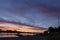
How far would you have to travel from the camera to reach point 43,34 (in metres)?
25.3

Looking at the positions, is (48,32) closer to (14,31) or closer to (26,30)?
(26,30)

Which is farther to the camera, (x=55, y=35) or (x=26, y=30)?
(x=55, y=35)

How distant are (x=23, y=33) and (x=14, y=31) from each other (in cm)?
157

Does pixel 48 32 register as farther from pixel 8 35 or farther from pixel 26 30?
pixel 8 35

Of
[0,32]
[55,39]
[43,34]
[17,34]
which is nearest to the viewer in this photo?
[0,32]

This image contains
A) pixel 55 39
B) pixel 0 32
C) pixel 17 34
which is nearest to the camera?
pixel 0 32

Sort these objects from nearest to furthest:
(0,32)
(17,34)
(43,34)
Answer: (0,32)
(17,34)
(43,34)

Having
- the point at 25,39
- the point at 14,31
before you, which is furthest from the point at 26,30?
the point at 25,39

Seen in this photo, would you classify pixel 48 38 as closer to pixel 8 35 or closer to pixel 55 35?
pixel 55 35

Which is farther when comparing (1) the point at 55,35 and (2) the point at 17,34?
(1) the point at 55,35

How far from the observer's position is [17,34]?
20.4 meters

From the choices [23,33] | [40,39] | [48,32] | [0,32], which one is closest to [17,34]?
[23,33]

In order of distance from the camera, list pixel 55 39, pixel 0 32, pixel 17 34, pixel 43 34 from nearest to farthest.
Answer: pixel 0 32 < pixel 17 34 < pixel 55 39 < pixel 43 34

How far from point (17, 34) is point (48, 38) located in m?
5.72
